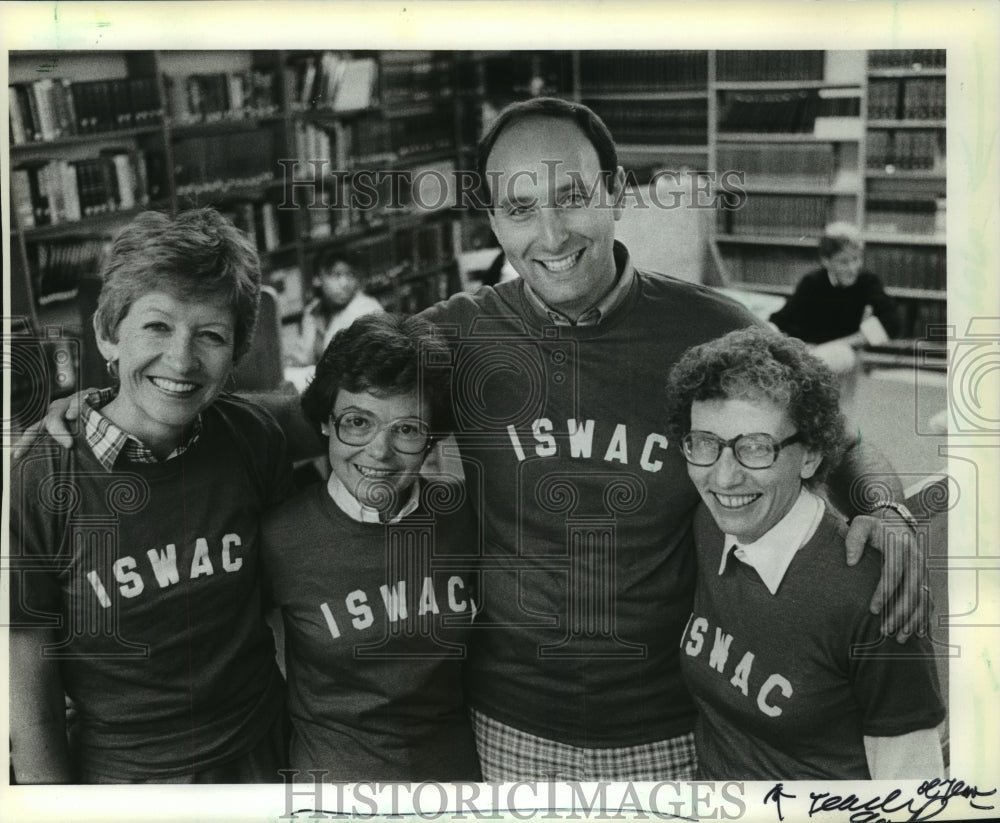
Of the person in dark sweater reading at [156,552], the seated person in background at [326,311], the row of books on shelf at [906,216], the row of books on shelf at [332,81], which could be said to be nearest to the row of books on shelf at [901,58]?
the row of books on shelf at [906,216]

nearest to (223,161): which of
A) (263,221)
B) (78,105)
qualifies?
(263,221)

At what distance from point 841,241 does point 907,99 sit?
349 mm

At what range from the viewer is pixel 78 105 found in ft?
7.67

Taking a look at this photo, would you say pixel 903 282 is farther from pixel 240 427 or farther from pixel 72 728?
pixel 72 728

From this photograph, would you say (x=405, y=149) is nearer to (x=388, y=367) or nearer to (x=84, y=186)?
(x=388, y=367)

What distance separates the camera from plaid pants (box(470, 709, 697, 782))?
2307 mm

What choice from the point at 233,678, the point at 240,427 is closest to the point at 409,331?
the point at 240,427

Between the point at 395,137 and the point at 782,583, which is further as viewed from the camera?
the point at 395,137

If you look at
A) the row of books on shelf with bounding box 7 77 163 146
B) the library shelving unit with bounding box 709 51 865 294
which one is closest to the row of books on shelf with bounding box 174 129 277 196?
the row of books on shelf with bounding box 7 77 163 146

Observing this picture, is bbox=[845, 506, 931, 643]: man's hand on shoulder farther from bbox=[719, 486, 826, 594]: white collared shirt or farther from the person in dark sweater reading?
the person in dark sweater reading

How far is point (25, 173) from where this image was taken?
7.60 feet

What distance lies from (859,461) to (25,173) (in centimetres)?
194

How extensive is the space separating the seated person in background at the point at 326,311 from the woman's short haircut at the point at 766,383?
69 centimetres

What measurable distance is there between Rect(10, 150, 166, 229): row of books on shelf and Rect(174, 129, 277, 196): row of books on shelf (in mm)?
51
